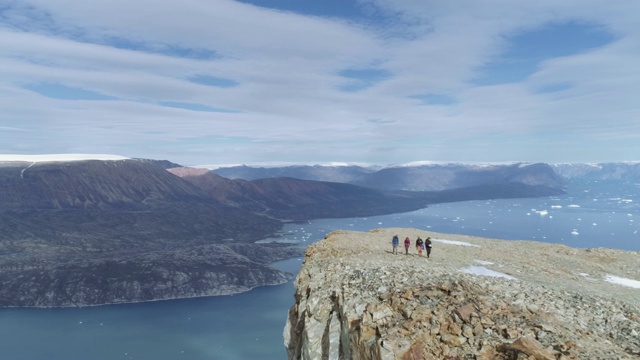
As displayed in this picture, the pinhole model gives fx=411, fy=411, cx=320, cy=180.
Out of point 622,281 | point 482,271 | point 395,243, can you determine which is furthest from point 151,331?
point 622,281

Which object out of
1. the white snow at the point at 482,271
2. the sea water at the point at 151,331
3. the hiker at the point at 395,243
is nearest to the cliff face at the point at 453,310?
the white snow at the point at 482,271

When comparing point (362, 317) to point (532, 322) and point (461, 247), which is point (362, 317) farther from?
point (461, 247)

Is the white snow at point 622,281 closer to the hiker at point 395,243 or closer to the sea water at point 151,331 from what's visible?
the hiker at point 395,243

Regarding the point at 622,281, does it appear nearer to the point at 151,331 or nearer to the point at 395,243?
→ the point at 395,243

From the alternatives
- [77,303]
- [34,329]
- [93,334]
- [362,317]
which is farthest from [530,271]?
[77,303]

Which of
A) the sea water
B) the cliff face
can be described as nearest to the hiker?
the cliff face

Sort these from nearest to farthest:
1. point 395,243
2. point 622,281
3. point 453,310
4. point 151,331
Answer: point 453,310 → point 622,281 → point 395,243 → point 151,331
